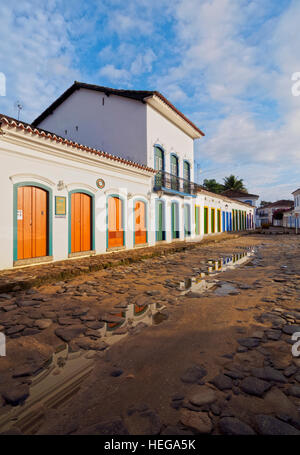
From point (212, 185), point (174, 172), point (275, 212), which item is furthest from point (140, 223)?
point (275, 212)

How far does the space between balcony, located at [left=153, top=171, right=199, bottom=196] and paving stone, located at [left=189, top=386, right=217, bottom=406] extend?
11.7 metres

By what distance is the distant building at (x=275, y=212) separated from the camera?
52656 mm

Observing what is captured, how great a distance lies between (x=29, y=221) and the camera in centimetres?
713

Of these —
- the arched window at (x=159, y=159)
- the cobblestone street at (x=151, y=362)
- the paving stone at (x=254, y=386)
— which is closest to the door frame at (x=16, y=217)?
the cobblestone street at (x=151, y=362)

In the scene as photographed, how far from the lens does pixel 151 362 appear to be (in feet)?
7.57

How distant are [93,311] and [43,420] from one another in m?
1.99

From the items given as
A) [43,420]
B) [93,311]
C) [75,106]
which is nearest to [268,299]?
[93,311]

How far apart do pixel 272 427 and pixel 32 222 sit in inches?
287

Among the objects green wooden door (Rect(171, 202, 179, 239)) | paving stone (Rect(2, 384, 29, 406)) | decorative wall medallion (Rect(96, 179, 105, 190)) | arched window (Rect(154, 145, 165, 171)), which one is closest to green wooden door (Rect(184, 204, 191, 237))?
green wooden door (Rect(171, 202, 179, 239))

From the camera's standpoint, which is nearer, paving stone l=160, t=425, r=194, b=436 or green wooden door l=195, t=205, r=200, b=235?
paving stone l=160, t=425, r=194, b=436

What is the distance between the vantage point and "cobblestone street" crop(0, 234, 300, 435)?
5.33 ft

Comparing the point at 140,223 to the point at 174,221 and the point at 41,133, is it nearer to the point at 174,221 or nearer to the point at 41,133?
the point at 174,221

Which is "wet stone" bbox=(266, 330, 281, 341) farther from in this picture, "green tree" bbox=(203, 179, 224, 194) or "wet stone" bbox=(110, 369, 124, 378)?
"green tree" bbox=(203, 179, 224, 194)

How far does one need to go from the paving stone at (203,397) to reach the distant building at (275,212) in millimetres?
51872
